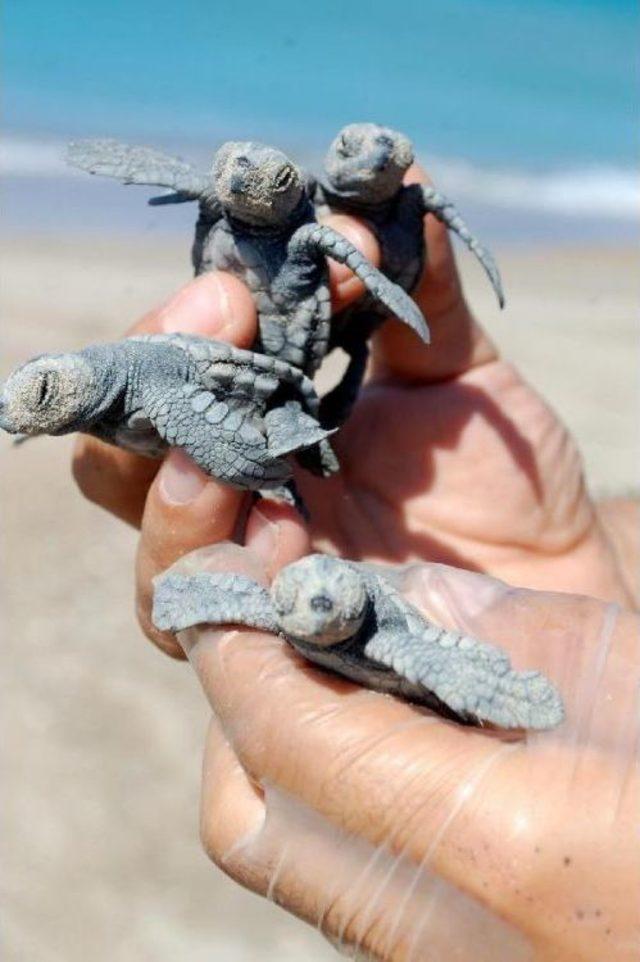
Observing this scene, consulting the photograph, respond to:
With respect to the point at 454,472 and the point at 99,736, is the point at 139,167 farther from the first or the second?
the point at 99,736

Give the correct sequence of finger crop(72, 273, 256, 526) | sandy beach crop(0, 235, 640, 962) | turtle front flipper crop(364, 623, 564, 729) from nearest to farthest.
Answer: turtle front flipper crop(364, 623, 564, 729) < finger crop(72, 273, 256, 526) < sandy beach crop(0, 235, 640, 962)

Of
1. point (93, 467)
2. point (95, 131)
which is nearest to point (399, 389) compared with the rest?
point (93, 467)

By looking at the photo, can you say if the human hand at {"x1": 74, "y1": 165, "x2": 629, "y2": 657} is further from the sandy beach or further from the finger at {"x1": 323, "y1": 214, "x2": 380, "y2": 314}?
the sandy beach

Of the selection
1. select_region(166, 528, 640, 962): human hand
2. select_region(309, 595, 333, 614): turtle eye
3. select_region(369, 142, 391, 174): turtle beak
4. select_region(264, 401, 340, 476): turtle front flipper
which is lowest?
select_region(166, 528, 640, 962): human hand

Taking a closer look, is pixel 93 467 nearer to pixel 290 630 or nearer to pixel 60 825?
pixel 290 630

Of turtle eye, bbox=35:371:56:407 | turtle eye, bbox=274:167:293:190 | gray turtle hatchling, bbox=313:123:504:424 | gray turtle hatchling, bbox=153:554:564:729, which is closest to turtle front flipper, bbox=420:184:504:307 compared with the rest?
gray turtle hatchling, bbox=313:123:504:424

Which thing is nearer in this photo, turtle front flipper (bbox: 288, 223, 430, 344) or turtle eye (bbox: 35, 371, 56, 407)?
turtle eye (bbox: 35, 371, 56, 407)
